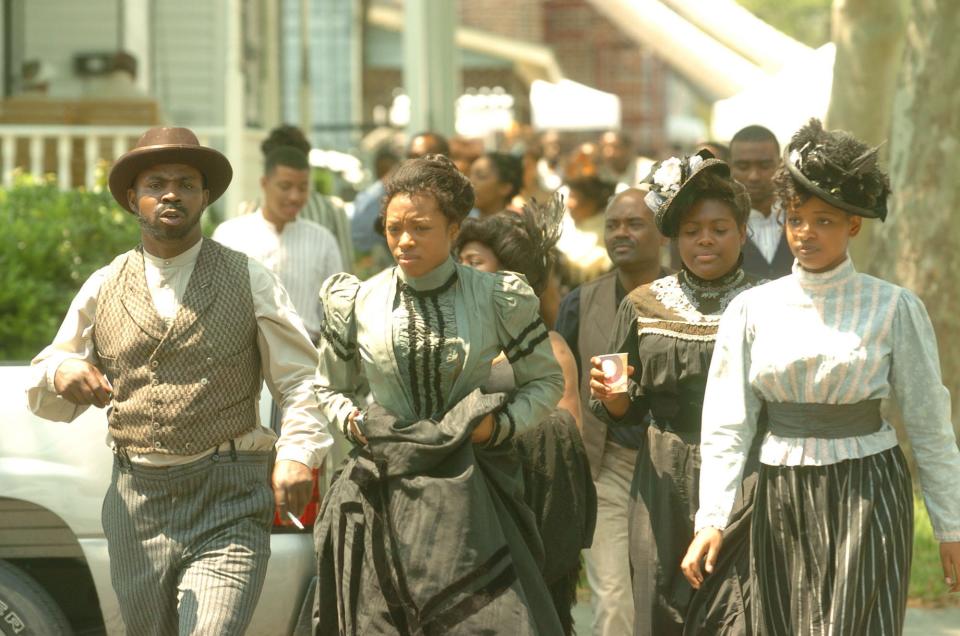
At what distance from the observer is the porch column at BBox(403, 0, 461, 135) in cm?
1504

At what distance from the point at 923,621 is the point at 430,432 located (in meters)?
4.62

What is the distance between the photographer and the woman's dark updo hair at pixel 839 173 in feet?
16.4

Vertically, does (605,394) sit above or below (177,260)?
below

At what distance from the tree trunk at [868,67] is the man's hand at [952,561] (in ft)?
27.1

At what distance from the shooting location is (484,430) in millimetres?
Result: 5152

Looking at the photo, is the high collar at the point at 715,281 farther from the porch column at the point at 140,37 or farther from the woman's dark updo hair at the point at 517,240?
the porch column at the point at 140,37

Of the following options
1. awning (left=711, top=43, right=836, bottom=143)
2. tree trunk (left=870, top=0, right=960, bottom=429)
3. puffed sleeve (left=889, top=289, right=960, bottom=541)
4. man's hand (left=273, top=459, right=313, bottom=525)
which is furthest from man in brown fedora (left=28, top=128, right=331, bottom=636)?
awning (left=711, top=43, right=836, bottom=143)

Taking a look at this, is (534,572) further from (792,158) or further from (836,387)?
(792,158)

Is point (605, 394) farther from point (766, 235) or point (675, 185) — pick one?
point (766, 235)

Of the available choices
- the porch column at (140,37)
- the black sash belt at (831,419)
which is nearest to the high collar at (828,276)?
the black sash belt at (831,419)

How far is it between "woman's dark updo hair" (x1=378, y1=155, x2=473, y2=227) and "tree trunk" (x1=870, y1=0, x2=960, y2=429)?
664cm

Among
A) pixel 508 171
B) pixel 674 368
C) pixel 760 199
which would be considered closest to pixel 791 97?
pixel 508 171

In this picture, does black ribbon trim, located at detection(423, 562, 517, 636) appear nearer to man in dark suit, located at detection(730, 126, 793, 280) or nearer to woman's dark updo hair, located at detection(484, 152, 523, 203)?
man in dark suit, located at detection(730, 126, 793, 280)

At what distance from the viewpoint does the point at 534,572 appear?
522cm
